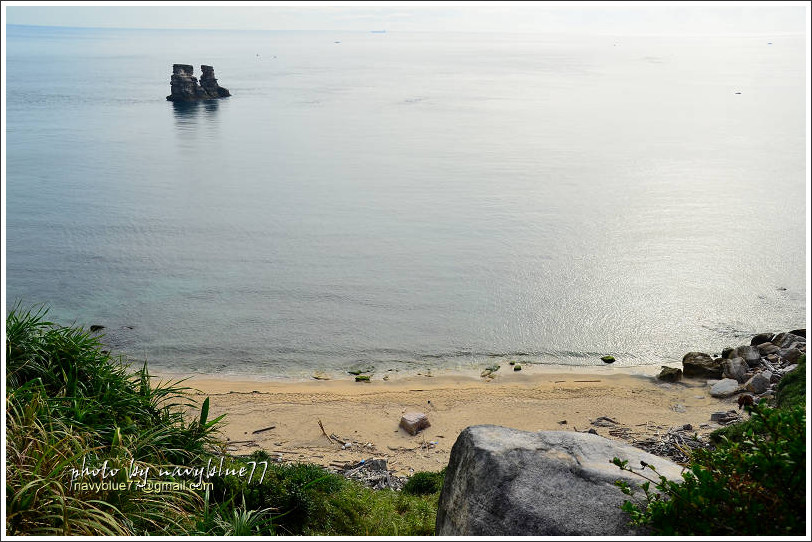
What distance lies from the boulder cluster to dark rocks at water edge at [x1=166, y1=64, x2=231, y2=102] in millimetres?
51694

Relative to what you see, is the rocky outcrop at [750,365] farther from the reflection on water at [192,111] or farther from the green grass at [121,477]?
the reflection on water at [192,111]

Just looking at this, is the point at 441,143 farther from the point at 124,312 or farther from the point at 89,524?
the point at 89,524

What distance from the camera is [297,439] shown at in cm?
1129

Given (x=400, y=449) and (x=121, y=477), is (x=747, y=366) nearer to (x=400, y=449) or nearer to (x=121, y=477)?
(x=400, y=449)

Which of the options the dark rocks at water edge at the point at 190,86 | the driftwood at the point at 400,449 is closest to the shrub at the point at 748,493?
the driftwood at the point at 400,449

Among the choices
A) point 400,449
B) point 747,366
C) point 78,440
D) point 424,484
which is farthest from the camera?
point 747,366

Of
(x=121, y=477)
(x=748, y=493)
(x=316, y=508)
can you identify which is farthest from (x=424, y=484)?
(x=748, y=493)

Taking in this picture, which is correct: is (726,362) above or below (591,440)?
below

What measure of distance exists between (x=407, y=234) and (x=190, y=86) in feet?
134

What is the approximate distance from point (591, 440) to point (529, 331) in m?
11.1

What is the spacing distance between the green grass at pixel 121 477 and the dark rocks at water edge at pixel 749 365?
715cm

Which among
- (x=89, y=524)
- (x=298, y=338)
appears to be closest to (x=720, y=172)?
(x=298, y=338)

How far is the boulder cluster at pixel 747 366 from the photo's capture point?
12.6m

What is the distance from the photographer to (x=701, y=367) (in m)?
13.8
